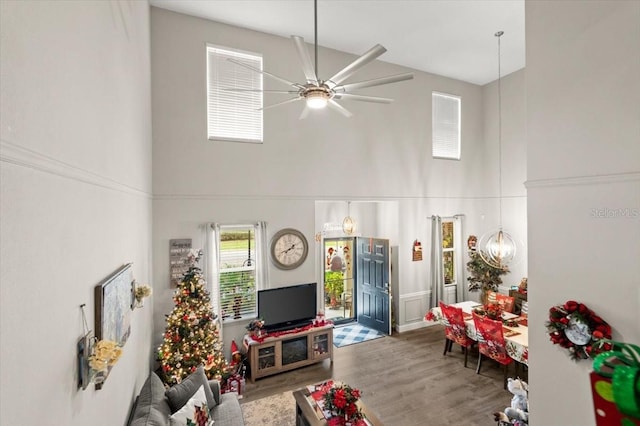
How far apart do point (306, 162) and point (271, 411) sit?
4.15 m

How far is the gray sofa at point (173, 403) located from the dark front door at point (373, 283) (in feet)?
13.0

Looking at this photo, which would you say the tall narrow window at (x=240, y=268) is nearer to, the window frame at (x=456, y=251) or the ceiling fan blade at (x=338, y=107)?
the ceiling fan blade at (x=338, y=107)

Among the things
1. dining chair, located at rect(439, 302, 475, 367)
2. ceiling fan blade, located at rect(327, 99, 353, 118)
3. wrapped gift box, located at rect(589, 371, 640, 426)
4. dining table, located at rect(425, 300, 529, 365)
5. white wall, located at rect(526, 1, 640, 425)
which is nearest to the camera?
wrapped gift box, located at rect(589, 371, 640, 426)

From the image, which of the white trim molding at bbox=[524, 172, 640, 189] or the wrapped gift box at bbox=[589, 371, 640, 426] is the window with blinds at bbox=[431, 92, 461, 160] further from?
the wrapped gift box at bbox=[589, 371, 640, 426]

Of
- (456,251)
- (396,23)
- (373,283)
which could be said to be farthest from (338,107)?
(456,251)

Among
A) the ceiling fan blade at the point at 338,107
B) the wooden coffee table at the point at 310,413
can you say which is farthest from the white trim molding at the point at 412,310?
the ceiling fan blade at the point at 338,107

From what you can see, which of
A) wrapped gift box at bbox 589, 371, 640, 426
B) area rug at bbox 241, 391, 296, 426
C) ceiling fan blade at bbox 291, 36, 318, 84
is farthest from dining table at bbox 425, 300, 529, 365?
ceiling fan blade at bbox 291, 36, 318, 84

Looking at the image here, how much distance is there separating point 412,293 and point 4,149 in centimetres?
723

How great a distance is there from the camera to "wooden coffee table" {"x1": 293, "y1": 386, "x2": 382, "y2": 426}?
3129 mm

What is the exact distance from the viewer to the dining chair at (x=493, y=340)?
438 cm

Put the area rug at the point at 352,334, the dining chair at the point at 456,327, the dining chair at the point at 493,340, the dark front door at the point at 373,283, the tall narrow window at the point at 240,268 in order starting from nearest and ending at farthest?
the dining chair at the point at 493,340, the dining chair at the point at 456,327, the tall narrow window at the point at 240,268, the area rug at the point at 352,334, the dark front door at the point at 373,283

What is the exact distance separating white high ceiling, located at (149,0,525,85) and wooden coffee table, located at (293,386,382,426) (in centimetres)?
565

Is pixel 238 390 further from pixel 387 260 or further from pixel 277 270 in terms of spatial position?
pixel 387 260

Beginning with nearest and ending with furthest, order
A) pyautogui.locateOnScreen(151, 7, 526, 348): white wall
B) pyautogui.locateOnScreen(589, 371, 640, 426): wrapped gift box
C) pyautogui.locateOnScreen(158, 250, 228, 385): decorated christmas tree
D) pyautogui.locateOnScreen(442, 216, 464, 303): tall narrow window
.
Result: 1. pyautogui.locateOnScreen(589, 371, 640, 426): wrapped gift box
2. pyautogui.locateOnScreen(158, 250, 228, 385): decorated christmas tree
3. pyautogui.locateOnScreen(151, 7, 526, 348): white wall
4. pyautogui.locateOnScreen(442, 216, 464, 303): tall narrow window
